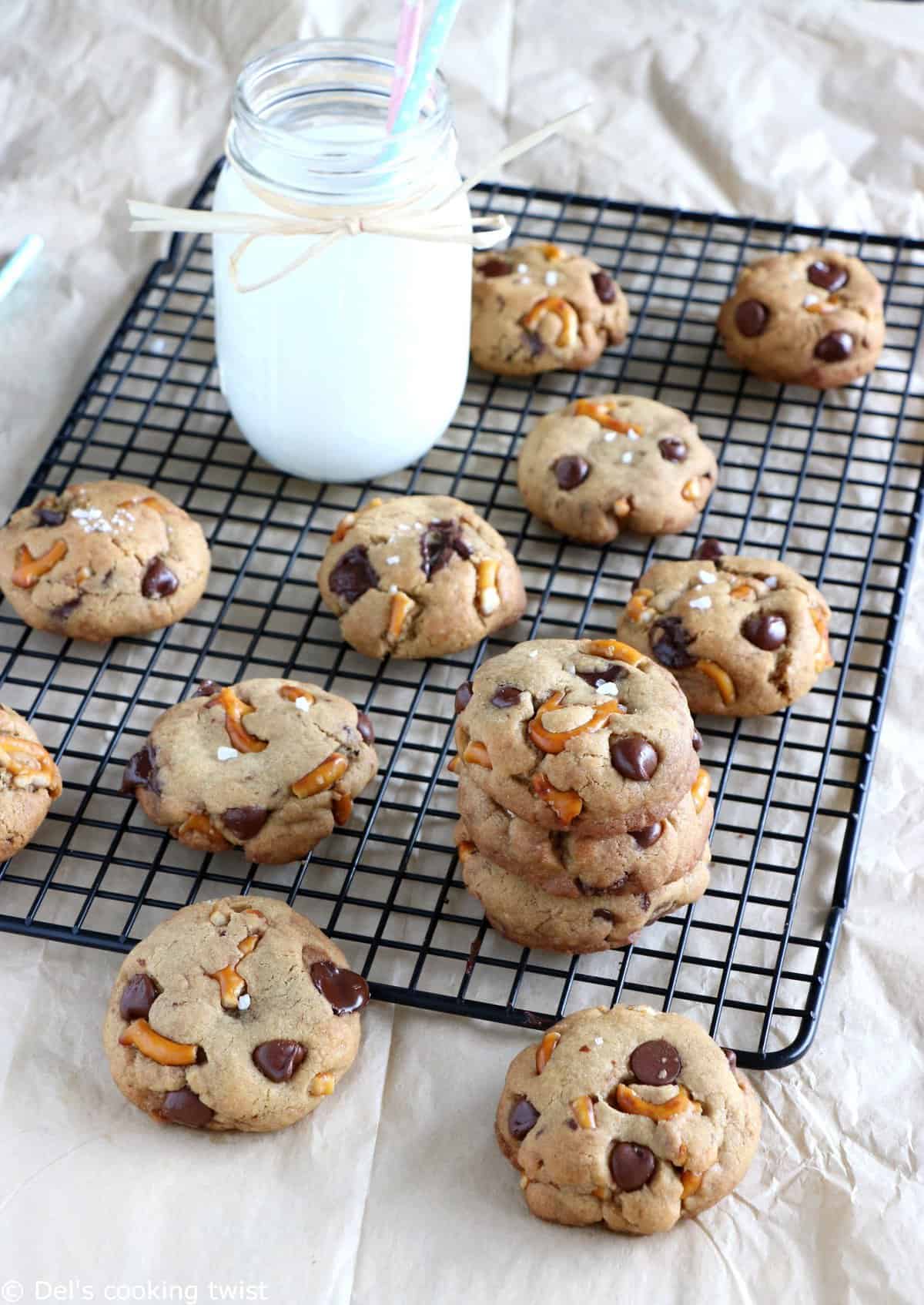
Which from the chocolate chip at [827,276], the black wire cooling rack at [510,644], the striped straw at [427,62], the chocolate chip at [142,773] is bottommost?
the black wire cooling rack at [510,644]

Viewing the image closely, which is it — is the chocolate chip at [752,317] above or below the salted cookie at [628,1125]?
above

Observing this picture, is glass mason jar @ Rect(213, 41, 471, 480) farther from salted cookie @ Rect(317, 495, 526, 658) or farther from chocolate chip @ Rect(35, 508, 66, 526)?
chocolate chip @ Rect(35, 508, 66, 526)

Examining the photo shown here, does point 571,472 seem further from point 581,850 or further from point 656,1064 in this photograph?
point 656,1064

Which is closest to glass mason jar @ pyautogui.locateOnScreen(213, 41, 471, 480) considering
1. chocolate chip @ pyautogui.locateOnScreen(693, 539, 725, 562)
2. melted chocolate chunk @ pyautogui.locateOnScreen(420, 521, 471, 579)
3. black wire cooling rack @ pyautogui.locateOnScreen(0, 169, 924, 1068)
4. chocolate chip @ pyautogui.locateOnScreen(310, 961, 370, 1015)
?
black wire cooling rack @ pyautogui.locateOnScreen(0, 169, 924, 1068)

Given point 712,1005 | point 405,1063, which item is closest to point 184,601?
point 405,1063

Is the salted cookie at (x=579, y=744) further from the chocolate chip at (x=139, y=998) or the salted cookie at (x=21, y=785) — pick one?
the salted cookie at (x=21, y=785)

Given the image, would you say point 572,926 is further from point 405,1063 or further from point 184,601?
point 184,601

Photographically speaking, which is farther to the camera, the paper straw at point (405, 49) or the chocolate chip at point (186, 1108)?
the paper straw at point (405, 49)

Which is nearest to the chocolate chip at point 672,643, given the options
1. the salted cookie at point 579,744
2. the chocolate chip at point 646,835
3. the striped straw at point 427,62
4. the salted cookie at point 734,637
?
the salted cookie at point 734,637

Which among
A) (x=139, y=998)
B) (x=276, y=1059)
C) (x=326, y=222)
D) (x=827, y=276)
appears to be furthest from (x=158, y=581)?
(x=827, y=276)
